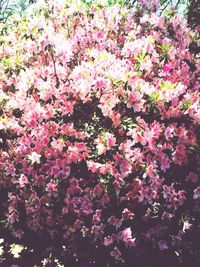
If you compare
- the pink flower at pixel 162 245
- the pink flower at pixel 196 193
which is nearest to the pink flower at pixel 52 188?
the pink flower at pixel 162 245

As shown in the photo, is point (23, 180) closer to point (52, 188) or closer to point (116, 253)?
point (52, 188)

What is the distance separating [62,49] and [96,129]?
117cm

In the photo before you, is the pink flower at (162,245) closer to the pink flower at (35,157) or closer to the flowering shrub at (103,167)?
the flowering shrub at (103,167)

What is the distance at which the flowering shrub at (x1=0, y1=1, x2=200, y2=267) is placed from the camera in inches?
161

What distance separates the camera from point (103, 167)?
4.02 meters

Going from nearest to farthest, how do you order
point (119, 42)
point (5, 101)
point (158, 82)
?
point (158, 82)
point (5, 101)
point (119, 42)

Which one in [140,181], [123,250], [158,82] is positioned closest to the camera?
[140,181]

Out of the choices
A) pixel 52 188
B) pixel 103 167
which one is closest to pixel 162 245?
pixel 103 167

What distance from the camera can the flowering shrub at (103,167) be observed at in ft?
13.4

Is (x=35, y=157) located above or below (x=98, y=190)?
above

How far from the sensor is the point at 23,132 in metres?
4.48

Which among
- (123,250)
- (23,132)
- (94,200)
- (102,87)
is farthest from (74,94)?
(123,250)

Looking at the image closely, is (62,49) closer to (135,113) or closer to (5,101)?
(5,101)

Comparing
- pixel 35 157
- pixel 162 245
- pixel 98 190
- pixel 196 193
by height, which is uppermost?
pixel 35 157
